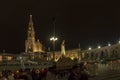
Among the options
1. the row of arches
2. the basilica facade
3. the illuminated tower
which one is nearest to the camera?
the row of arches

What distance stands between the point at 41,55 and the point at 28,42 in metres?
9.93

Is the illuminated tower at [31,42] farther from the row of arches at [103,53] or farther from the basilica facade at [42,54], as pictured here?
the row of arches at [103,53]

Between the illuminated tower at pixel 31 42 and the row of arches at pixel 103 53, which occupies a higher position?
the illuminated tower at pixel 31 42

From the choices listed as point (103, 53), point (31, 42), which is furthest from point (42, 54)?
point (103, 53)

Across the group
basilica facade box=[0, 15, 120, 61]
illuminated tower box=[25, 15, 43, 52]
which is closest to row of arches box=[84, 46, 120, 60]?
basilica facade box=[0, 15, 120, 61]

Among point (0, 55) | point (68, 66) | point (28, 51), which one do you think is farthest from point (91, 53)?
point (68, 66)

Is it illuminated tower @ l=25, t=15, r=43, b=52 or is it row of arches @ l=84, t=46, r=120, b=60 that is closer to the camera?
row of arches @ l=84, t=46, r=120, b=60

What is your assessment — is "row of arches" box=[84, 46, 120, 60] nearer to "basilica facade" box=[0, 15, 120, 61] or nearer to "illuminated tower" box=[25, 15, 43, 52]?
"basilica facade" box=[0, 15, 120, 61]

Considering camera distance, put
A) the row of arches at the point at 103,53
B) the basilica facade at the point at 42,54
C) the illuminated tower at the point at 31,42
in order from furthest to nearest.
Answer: the illuminated tower at the point at 31,42 → the basilica facade at the point at 42,54 → the row of arches at the point at 103,53

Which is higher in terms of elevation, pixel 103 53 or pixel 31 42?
pixel 31 42

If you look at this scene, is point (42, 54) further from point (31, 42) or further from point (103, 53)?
point (103, 53)

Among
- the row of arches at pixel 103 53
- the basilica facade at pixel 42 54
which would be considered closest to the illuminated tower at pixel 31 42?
the basilica facade at pixel 42 54

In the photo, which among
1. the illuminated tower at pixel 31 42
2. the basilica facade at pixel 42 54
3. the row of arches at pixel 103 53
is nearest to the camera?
the row of arches at pixel 103 53

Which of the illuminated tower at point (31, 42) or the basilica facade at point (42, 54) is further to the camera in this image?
the illuminated tower at point (31, 42)
